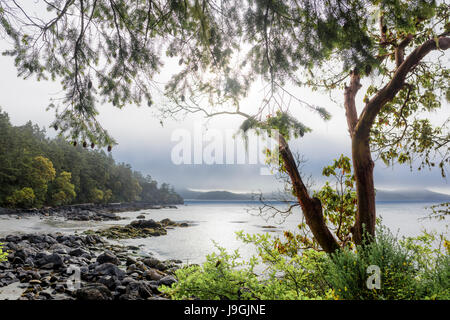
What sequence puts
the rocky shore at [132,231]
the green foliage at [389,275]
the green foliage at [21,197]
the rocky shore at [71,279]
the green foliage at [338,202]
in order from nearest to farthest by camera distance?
the green foliage at [389,275], the green foliage at [338,202], the rocky shore at [71,279], the rocky shore at [132,231], the green foliage at [21,197]

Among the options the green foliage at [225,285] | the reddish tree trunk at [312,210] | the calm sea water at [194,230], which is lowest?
the calm sea water at [194,230]

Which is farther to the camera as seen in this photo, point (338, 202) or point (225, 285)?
point (338, 202)

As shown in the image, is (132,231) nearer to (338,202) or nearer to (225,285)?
(338,202)

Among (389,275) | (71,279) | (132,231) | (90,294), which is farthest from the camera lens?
(132,231)

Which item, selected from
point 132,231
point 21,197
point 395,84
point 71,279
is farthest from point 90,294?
point 21,197

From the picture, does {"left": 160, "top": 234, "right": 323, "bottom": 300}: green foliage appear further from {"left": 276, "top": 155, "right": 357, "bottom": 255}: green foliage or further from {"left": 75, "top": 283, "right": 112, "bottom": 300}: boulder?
{"left": 75, "top": 283, "right": 112, "bottom": 300}: boulder

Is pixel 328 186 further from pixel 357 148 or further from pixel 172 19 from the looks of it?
pixel 172 19

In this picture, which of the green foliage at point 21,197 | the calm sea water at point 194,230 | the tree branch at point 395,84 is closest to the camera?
the tree branch at point 395,84

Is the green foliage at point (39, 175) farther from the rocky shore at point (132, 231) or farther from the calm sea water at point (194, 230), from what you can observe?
the rocky shore at point (132, 231)

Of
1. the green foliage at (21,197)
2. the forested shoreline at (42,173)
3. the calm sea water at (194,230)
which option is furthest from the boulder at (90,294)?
the green foliage at (21,197)

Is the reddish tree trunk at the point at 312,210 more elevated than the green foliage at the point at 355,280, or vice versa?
the reddish tree trunk at the point at 312,210
